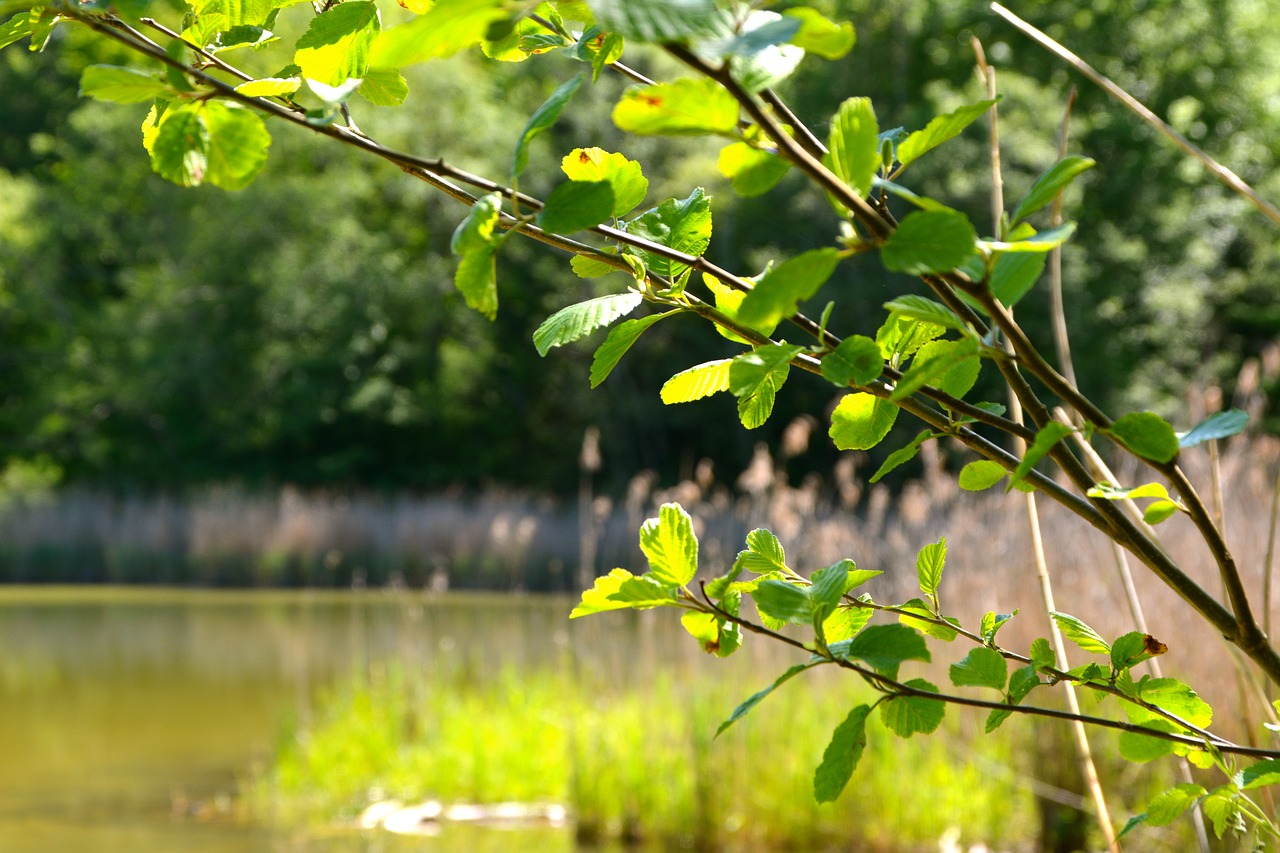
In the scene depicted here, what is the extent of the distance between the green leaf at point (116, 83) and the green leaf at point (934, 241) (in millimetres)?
233

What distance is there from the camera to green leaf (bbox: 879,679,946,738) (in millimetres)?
496

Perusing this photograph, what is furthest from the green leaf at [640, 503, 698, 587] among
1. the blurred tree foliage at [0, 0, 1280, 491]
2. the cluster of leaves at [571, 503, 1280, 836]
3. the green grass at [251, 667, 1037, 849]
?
the blurred tree foliage at [0, 0, 1280, 491]

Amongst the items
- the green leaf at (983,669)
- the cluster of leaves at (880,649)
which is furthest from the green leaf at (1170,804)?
the green leaf at (983,669)

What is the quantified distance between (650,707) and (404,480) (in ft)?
45.9

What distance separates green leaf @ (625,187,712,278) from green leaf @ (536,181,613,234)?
117 mm

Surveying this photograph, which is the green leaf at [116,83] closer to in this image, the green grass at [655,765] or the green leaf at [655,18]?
the green leaf at [655,18]

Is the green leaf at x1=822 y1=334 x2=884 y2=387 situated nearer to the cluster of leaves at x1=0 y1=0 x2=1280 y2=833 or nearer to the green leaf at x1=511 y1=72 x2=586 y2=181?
the cluster of leaves at x1=0 y1=0 x2=1280 y2=833

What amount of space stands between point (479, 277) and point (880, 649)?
0.64 ft

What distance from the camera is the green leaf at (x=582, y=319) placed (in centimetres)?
48

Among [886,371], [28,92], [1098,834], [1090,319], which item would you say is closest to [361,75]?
[886,371]

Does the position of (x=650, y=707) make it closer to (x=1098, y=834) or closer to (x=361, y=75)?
(x=1098, y=834)

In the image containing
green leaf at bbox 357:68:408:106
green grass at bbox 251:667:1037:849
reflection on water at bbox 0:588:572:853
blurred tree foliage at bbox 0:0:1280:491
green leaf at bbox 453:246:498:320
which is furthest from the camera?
blurred tree foliage at bbox 0:0:1280:491

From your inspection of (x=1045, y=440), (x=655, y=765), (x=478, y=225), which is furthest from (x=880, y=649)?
(x=655, y=765)

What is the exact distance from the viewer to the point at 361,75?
18.1 inches
